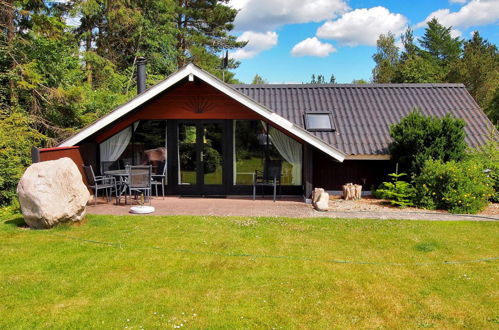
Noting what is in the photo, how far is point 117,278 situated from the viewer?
Answer: 5.34 metres

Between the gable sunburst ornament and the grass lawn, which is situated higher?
the gable sunburst ornament

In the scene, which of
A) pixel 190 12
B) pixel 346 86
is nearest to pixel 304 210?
pixel 346 86

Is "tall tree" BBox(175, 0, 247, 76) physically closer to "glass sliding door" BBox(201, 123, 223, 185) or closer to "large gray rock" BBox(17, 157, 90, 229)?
"glass sliding door" BBox(201, 123, 223, 185)

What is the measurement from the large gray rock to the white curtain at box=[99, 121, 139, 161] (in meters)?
3.98

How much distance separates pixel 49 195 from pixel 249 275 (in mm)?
4344

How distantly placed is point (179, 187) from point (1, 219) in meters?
4.53

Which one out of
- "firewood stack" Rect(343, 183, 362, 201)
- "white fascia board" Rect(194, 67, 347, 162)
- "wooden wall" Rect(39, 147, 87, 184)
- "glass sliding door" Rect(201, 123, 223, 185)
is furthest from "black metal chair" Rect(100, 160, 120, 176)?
"firewood stack" Rect(343, 183, 362, 201)

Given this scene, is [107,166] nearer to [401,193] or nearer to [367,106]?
[401,193]

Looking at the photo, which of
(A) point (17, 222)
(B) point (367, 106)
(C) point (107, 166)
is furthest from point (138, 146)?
(B) point (367, 106)

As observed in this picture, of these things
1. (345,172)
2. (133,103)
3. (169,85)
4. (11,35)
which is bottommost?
(345,172)

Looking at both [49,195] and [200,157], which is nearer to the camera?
[49,195]

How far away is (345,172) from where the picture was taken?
11836 millimetres

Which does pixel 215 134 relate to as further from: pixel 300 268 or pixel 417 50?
pixel 417 50

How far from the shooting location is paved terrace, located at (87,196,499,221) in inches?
349
